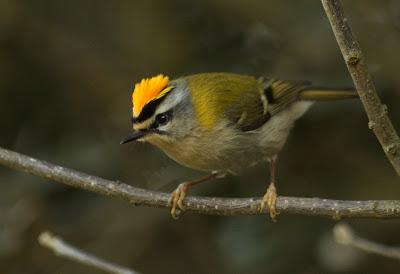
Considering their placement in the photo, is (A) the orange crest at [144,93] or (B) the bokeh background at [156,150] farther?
(B) the bokeh background at [156,150]

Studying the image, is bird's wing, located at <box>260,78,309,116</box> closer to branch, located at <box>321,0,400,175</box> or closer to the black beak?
the black beak

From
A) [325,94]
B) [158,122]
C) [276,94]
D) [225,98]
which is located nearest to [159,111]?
[158,122]

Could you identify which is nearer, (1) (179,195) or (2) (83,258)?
(2) (83,258)

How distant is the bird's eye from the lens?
11.7 ft

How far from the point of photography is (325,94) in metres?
4.18

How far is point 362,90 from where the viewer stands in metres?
2.35

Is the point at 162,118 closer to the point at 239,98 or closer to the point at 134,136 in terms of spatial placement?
the point at 134,136

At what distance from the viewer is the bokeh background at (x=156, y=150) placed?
4.30 metres

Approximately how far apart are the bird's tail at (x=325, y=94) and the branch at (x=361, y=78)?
1664mm

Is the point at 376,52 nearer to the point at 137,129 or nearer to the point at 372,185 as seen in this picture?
the point at 372,185

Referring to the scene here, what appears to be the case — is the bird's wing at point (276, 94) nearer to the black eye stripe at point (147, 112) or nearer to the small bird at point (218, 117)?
the small bird at point (218, 117)

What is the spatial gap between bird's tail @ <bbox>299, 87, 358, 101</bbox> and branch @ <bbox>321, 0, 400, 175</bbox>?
1.66 m

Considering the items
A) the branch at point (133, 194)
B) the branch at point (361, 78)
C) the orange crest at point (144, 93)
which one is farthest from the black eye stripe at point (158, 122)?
the branch at point (361, 78)

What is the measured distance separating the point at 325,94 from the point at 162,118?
3.54ft
